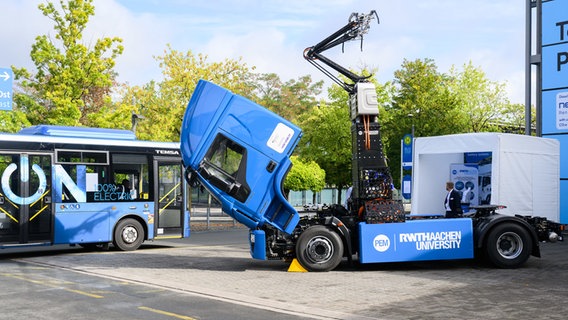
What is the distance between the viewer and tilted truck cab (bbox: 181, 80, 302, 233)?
13414 millimetres

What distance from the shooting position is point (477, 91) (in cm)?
4916

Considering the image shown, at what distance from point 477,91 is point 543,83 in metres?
23.2

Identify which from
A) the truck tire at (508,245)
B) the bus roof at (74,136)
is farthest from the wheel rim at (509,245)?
the bus roof at (74,136)

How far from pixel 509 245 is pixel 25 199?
36.9ft

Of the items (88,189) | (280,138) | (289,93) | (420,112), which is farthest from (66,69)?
(289,93)

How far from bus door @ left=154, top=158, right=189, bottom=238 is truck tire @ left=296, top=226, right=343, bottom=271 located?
6813 millimetres

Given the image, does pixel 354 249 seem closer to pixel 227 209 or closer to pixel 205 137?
pixel 227 209

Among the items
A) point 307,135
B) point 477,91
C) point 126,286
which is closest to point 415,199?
point 126,286

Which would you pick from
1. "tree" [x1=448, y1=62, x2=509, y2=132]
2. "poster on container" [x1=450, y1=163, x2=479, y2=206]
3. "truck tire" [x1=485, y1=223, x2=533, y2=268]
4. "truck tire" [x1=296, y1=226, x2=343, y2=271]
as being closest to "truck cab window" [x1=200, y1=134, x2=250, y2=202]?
"truck tire" [x1=296, y1=226, x2=343, y2=271]

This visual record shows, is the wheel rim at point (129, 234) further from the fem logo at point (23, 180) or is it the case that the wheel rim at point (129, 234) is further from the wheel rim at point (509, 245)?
the wheel rim at point (509, 245)

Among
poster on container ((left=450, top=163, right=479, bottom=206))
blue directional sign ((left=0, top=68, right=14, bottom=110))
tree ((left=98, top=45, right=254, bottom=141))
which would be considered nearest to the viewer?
poster on container ((left=450, top=163, right=479, bottom=206))

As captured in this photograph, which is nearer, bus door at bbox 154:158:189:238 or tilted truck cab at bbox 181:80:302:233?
tilted truck cab at bbox 181:80:302:233

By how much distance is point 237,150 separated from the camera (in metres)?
13.6

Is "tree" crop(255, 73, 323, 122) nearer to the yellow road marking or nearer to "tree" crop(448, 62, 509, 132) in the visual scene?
"tree" crop(448, 62, 509, 132)
